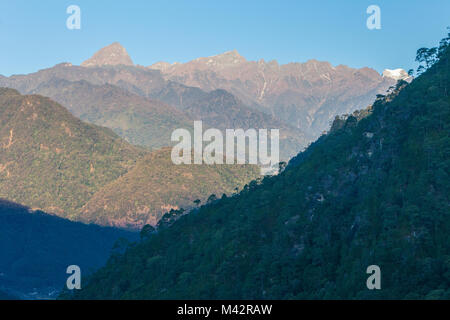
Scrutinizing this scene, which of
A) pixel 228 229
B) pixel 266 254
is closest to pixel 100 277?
pixel 228 229

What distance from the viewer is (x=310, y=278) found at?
129 m

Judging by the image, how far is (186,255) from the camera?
6752 inches

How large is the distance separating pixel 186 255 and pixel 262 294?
4112 centimetres

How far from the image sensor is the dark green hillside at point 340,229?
114m

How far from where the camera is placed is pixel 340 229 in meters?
136

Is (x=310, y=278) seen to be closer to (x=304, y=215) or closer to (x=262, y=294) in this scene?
(x=262, y=294)

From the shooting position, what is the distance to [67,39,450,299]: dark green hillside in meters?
114

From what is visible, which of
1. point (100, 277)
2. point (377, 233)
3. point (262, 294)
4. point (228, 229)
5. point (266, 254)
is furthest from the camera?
point (100, 277)

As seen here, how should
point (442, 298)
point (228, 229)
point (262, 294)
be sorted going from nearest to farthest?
point (442, 298)
point (262, 294)
point (228, 229)

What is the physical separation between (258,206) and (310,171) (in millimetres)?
15205
